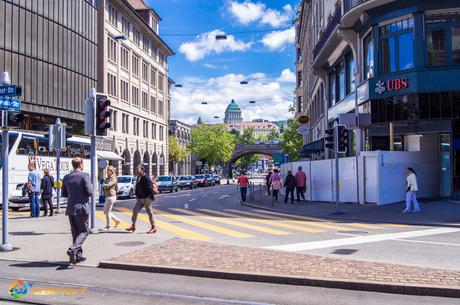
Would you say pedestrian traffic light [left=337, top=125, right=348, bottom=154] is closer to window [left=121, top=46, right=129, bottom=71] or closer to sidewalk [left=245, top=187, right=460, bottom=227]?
sidewalk [left=245, top=187, right=460, bottom=227]

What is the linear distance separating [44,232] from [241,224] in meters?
5.84

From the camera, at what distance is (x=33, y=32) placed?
43.5m

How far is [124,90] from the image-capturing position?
61.3m

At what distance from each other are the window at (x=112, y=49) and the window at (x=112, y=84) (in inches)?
78.4

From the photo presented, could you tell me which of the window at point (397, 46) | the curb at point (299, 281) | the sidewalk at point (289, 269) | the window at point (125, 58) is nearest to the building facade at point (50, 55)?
the window at point (125, 58)

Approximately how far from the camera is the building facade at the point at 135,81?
5655 centimetres

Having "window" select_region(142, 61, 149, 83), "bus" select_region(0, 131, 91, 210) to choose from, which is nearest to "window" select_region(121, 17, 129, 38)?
"window" select_region(142, 61, 149, 83)

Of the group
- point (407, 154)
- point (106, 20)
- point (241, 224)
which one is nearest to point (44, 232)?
point (241, 224)

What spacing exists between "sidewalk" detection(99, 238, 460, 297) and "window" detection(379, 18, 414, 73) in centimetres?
1570

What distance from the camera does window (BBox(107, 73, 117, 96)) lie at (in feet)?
185

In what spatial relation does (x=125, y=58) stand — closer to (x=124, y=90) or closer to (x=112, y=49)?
(x=124, y=90)

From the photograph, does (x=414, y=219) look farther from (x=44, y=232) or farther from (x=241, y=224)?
(x=44, y=232)

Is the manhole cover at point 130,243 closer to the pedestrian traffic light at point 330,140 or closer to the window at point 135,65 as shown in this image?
the pedestrian traffic light at point 330,140

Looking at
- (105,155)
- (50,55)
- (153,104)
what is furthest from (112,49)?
(105,155)
